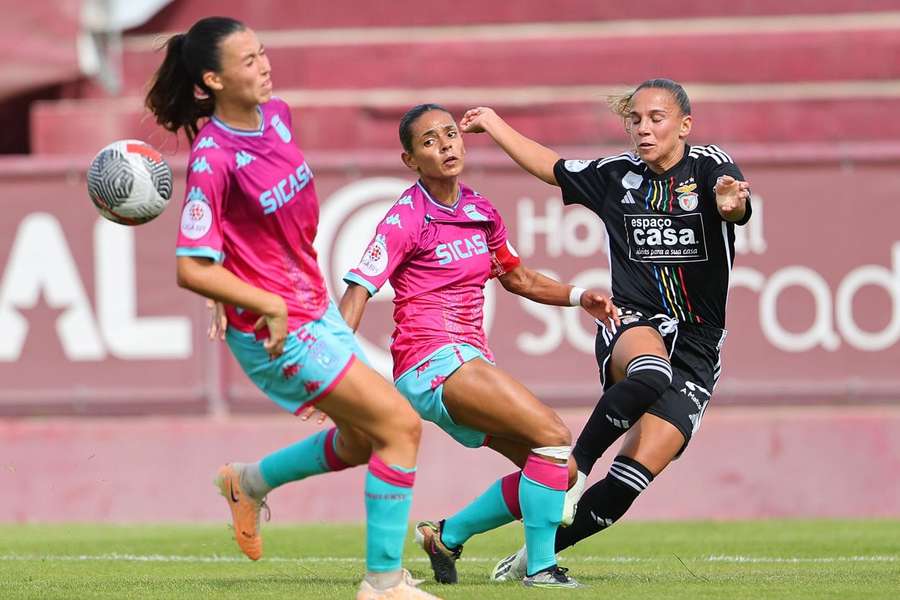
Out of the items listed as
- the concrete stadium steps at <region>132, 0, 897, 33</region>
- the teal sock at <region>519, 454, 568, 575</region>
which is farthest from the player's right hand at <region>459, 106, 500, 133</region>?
the concrete stadium steps at <region>132, 0, 897, 33</region>

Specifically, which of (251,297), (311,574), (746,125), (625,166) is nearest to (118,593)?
(311,574)

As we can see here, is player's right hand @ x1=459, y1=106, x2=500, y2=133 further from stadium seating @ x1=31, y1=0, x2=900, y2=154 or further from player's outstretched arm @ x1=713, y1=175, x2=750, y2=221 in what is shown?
stadium seating @ x1=31, y1=0, x2=900, y2=154

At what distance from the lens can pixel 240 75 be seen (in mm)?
5617

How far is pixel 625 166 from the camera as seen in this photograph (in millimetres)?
7207

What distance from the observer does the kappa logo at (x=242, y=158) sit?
18.3ft

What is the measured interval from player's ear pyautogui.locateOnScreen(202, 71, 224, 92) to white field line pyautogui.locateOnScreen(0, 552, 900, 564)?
122 inches

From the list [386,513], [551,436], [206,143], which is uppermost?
[206,143]

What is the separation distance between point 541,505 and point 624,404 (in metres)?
0.56

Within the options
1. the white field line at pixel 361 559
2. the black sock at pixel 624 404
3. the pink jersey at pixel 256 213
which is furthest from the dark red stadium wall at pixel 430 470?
the pink jersey at pixel 256 213

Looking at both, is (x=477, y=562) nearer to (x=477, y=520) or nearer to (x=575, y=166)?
(x=477, y=520)

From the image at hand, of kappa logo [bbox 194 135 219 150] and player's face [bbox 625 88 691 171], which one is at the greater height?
player's face [bbox 625 88 691 171]

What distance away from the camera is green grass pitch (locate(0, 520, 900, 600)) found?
6246mm

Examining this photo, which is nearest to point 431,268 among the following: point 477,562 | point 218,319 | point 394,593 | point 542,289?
point 542,289

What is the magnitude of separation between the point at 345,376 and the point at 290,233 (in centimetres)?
56
